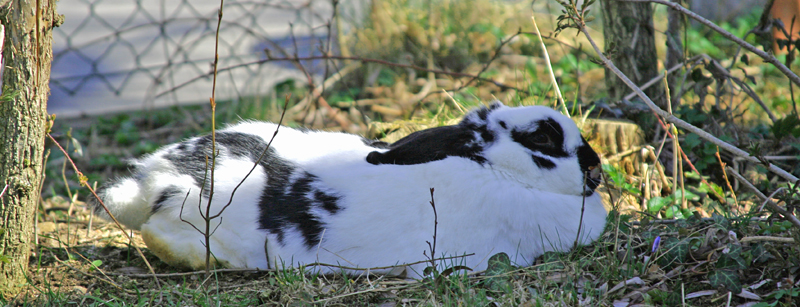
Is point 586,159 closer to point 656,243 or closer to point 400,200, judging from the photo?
point 656,243

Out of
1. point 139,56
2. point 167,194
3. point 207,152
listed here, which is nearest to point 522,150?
point 207,152

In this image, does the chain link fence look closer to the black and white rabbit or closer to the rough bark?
the rough bark

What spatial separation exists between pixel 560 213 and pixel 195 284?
1487mm

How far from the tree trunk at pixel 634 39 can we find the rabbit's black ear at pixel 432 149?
1.79m

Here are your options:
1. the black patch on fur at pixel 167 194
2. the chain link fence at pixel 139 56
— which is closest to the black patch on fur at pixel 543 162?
the black patch on fur at pixel 167 194

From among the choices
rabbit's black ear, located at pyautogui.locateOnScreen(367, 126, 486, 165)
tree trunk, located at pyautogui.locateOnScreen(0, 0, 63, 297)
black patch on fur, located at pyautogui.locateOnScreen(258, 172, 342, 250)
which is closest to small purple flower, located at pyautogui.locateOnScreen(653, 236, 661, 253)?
rabbit's black ear, located at pyautogui.locateOnScreen(367, 126, 486, 165)

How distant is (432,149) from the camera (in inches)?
96.2

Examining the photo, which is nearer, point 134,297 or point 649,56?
point 134,297

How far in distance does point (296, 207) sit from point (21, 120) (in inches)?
41.0

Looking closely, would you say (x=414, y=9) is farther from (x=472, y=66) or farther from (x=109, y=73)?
(x=109, y=73)

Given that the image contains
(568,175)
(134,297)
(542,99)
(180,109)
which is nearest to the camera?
(134,297)

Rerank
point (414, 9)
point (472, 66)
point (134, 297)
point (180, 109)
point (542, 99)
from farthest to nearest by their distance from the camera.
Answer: point (414, 9) < point (472, 66) < point (180, 109) < point (542, 99) < point (134, 297)

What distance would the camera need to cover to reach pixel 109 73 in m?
6.11

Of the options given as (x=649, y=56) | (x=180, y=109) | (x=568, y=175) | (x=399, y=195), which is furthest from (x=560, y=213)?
(x=180, y=109)
